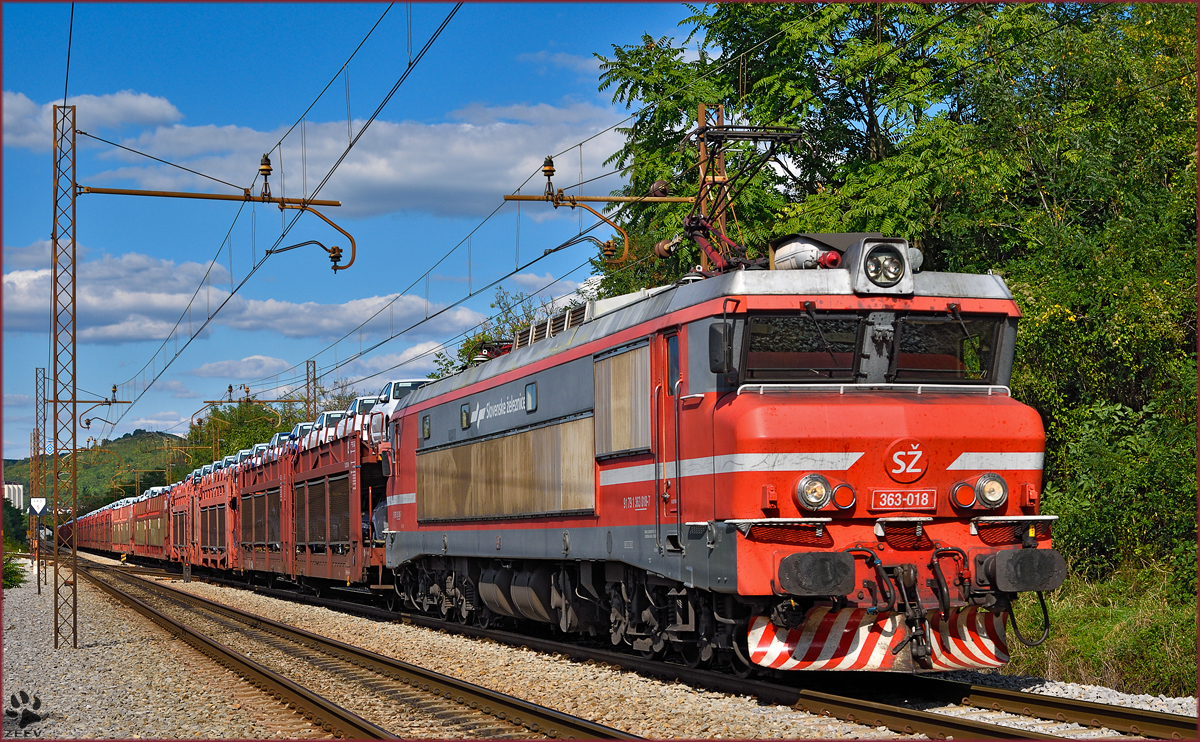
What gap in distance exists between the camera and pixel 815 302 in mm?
10883

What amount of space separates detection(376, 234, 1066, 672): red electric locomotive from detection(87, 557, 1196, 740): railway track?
1.08 ft

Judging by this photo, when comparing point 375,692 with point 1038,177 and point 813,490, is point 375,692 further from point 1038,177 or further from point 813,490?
point 1038,177

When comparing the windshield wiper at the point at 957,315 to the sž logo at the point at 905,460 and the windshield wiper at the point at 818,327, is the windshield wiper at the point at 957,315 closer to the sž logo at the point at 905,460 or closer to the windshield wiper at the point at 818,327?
the windshield wiper at the point at 818,327

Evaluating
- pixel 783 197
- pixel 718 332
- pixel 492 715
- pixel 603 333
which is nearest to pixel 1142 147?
pixel 783 197

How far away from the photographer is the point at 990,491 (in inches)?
418

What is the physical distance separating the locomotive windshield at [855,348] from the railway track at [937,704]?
288 cm

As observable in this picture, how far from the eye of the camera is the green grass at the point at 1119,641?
13.0 metres

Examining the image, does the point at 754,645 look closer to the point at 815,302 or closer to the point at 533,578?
the point at 815,302

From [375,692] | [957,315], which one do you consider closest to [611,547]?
[375,692]

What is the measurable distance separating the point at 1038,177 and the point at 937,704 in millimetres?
13908

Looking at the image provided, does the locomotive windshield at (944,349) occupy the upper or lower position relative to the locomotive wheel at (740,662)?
upper

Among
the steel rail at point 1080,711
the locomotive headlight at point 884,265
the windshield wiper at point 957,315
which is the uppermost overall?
the locomotive headlight at point 884,265

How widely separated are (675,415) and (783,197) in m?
16.0

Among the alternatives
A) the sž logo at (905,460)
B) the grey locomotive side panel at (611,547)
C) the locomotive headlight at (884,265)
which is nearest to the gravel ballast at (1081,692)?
the sž logo at (905,460)
